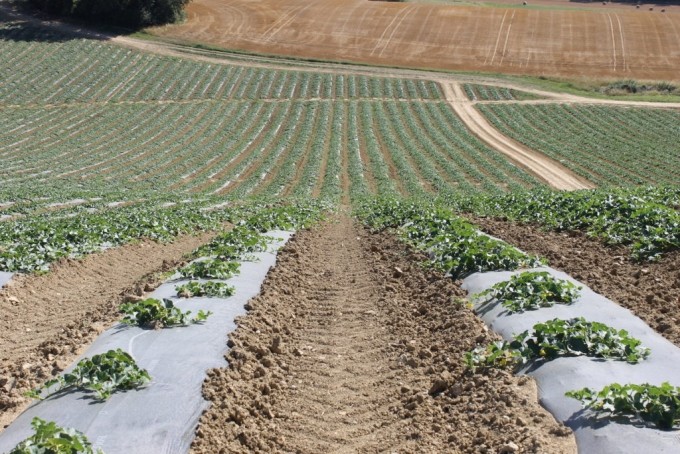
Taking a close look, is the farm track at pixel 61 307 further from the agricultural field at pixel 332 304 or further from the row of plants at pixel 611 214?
the row of plants at pixel 611 214

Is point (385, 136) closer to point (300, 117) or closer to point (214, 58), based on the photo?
point (300, 117)

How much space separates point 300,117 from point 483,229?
107ft

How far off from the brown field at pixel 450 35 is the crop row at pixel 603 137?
13.9m

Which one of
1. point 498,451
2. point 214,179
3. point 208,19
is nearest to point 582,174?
point 214,179

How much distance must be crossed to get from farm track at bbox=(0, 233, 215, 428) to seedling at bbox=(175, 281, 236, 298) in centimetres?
102

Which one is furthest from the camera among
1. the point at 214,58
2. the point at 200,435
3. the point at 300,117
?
the point at 214,58

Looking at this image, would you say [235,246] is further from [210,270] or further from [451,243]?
[451,243]

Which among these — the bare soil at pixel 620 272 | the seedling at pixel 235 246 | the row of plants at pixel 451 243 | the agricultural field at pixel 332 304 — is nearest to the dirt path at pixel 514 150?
the agricultural field at pixel 332 304

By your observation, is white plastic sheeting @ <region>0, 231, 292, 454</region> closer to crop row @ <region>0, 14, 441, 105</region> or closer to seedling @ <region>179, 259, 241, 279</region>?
seedling @ <region>179, 259, 241, 279</region>

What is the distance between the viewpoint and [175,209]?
944 inches

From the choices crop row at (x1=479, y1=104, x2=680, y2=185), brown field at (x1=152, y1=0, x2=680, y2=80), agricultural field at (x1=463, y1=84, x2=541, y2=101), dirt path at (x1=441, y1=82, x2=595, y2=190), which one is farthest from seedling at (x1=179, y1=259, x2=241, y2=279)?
brown field at (x1=152, y1=0, x2=680, y2=80)

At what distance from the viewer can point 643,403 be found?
643 cm

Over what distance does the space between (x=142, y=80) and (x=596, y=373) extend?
56.3 m

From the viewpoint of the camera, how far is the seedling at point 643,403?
6.28 meters
